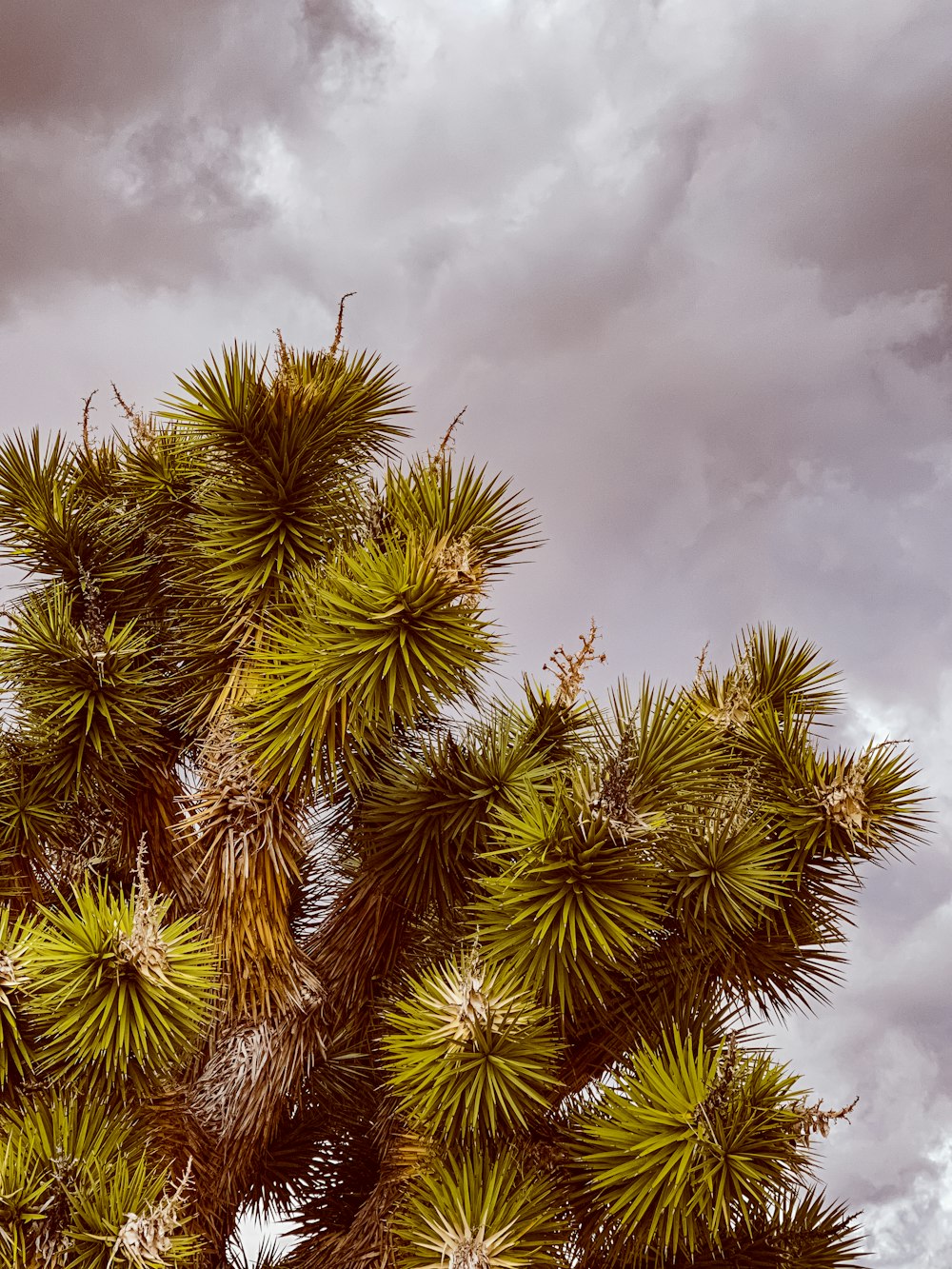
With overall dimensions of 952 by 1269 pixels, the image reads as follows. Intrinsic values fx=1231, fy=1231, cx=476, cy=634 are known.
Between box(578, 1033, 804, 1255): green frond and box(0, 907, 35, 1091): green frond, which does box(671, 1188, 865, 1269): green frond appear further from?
box(0, 907, 35, 1091): green frond

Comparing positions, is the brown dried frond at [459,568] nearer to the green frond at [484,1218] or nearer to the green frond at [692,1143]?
the green frond at [692,1143]

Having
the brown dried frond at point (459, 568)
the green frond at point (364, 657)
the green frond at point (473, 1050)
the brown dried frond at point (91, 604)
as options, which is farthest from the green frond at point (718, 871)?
the brown dried frond at point (91, 604)

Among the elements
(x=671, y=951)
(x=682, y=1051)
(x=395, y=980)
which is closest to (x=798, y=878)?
(x=671, y=951)

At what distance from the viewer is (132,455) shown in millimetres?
8672

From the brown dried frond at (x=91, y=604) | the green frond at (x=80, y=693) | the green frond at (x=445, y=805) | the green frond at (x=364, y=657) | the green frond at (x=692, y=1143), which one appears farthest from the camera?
the brown dried frond at (x=91, y=604)

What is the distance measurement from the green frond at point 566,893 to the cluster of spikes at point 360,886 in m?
0.03

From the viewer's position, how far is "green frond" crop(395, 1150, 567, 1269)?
582 cm

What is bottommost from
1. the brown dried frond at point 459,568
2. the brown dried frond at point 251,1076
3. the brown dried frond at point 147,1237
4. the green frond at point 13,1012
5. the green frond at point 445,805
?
the brown dried frond at point 147,1237

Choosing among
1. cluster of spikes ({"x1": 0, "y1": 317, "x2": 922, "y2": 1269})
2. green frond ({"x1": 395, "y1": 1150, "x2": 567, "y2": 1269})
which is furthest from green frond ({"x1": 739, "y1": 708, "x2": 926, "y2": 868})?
green frond ({"x1": 395, "y1": 1150, "x2": 567, "y2": 1269})

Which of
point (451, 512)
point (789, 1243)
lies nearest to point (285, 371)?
point (451, 512)

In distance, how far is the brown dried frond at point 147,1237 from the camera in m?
5.73

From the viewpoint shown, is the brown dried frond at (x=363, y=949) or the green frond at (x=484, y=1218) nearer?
the green frond at (x=484, y=1218)

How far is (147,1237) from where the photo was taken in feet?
18.9

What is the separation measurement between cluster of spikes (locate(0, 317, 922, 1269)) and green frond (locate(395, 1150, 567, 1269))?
0.02 meters
